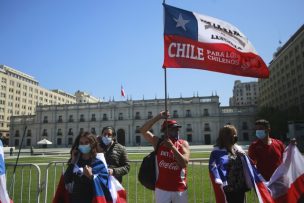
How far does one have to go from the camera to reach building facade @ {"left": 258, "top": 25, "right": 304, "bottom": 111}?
5012cm

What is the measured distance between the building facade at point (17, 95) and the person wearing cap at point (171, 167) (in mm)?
76098

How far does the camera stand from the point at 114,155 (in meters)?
A: 4.62

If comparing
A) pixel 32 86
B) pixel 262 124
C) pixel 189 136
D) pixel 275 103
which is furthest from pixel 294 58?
pixel 32 86

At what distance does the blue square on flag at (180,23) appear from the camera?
16.3 ft

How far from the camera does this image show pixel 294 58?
52656 millimetres

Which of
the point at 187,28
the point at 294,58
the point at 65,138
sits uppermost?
the point at 294,58

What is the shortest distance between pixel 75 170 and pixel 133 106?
64626 mm

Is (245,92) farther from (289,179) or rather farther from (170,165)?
(170,165)

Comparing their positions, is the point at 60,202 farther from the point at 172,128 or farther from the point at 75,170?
the point at 172,128

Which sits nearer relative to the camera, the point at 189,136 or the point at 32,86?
the point at 189,136

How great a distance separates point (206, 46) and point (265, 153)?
7.31 ft

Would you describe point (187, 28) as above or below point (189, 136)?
above

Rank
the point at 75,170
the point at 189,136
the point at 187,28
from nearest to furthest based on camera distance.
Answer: the point at 75,170 < the point at 187,28 < the point at 189,136

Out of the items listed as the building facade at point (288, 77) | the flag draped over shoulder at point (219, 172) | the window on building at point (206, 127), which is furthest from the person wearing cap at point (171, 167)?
the window on building at point (206, 127)
